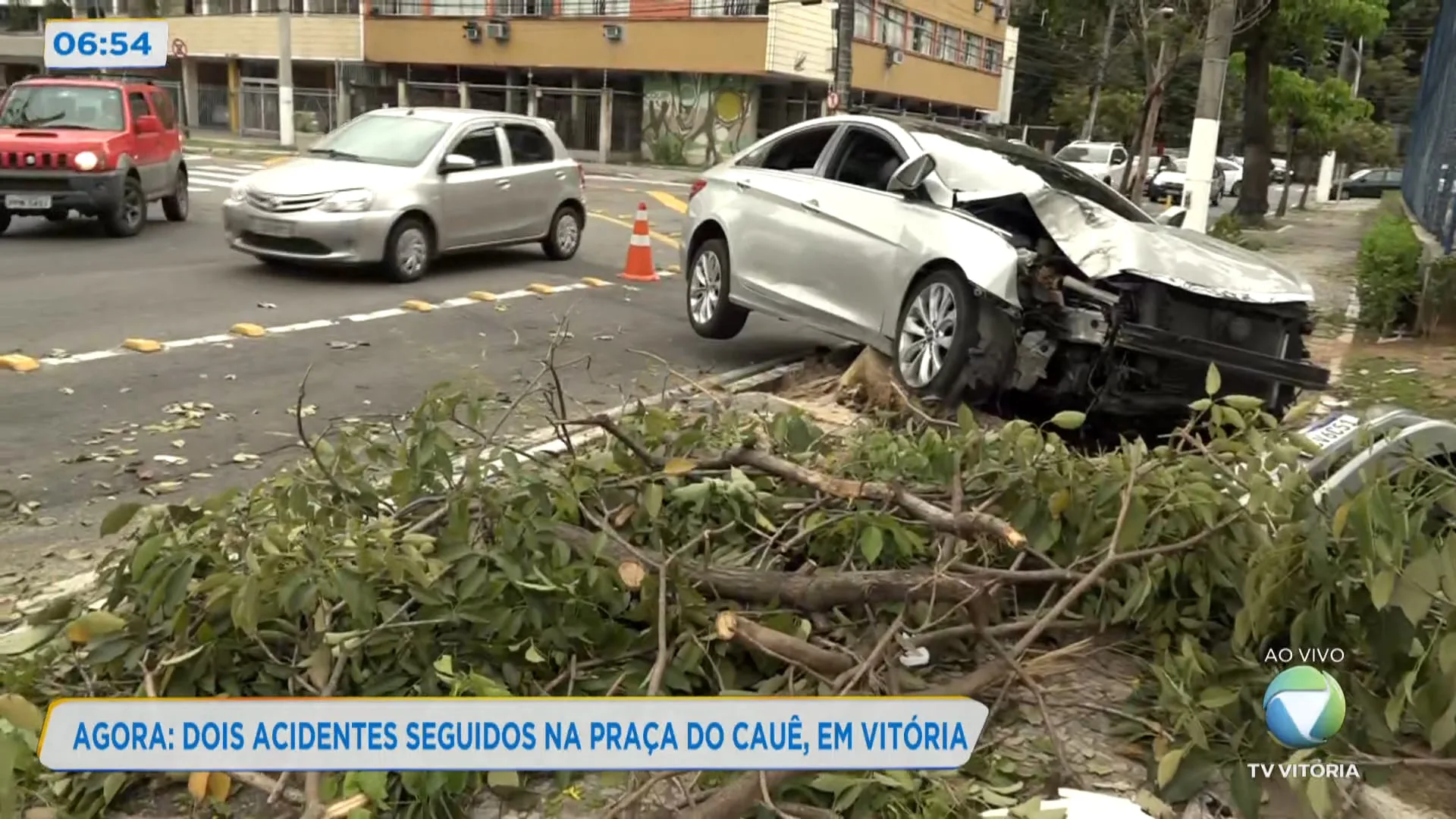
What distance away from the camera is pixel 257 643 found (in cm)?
331

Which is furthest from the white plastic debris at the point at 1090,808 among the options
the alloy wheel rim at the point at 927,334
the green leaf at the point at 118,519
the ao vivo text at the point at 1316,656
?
the alloy wheel rim at the point at 927,334

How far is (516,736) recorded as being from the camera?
299 cm

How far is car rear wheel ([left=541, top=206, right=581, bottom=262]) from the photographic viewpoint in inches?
550

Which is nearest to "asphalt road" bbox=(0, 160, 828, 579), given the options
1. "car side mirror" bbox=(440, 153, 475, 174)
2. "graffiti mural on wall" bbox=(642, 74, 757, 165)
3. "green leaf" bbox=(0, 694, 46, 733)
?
"car side mirror" bbox=(440, 153, 475, 174)

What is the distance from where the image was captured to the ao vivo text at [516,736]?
9.62 ft

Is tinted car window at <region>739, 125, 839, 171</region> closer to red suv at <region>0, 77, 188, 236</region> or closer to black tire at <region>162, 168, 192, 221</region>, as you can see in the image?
red suv at <region>0, 77, 188, 236</region>

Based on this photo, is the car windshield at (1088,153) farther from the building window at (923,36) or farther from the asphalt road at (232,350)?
the asphalt road at (232,350)

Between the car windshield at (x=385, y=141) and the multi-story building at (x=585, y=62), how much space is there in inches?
793

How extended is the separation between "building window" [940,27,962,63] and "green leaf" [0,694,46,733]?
5136cm

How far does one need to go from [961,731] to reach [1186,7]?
60.1 feet

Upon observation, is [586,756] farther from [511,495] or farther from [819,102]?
[819,102]

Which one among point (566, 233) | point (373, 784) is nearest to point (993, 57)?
point (566, 233)

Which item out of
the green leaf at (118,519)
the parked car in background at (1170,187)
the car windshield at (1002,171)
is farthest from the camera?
the parked car in background at (1170,187)

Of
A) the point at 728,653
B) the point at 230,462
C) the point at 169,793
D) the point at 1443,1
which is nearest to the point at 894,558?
the point at 728,653
